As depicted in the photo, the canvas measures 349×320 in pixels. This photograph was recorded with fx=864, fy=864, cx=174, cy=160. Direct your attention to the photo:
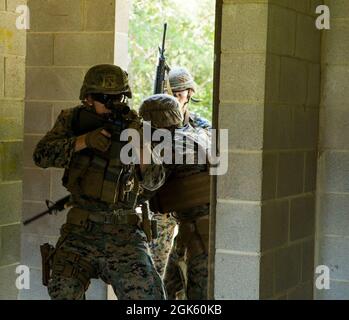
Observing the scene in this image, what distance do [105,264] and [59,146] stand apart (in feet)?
2.37

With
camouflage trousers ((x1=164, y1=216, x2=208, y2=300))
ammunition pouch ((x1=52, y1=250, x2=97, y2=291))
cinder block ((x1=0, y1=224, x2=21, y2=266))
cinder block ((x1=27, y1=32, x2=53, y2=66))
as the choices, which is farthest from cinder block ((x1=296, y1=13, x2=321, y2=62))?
cinder block ((x1=27, y1=32, x2=53, y2=66))

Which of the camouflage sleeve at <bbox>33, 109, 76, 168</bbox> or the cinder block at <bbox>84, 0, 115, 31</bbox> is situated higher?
the cinder block at <bbox>84, 0, 115, 31</bbox>

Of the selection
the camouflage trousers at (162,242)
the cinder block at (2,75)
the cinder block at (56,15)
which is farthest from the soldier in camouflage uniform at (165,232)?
the cinder block at (2,75)

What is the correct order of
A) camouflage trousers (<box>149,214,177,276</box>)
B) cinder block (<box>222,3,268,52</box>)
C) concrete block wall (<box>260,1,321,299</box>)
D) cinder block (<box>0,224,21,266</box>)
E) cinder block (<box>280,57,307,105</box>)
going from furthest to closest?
camouflage trousers (<box>149,214,177,276</box>)
cinder block (<box>0,224,21,266</box>)
cinder block (<box>280,57,307,105</box>)
concrete block wall (<box>260,1,321,299</box>)
cinder block (<box>222,3,268,52</box>)

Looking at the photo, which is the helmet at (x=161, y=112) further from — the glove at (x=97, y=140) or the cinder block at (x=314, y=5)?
the cinder block at (x=314, y=5)

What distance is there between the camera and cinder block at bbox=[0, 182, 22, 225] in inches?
210

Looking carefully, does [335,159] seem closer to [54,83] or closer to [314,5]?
Result: [314,5]

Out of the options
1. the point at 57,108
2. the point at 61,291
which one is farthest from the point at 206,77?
the point at 61,291

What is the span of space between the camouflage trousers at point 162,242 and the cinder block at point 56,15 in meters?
1.65

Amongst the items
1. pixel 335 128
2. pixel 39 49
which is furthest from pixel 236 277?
pixel 39 49

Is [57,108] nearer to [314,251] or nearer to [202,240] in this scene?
[202,240]

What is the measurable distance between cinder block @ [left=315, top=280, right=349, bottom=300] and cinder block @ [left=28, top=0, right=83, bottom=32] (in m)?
2.85

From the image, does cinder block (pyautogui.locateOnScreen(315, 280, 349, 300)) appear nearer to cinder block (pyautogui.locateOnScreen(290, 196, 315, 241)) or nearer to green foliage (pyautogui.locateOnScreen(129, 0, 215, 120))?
cinder block (pyautogui.locateOnScreen(290, 196, 315, 241))
